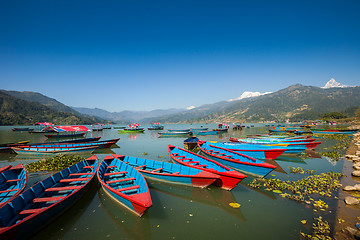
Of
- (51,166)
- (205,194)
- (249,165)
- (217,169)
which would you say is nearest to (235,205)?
(205,194)

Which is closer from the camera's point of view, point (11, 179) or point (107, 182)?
point (107, 182)

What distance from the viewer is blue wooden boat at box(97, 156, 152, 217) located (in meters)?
7.03

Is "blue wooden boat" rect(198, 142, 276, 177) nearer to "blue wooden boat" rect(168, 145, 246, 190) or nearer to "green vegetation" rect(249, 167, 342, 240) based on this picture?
"green vegetation" rect(249, 167, 342, 240)

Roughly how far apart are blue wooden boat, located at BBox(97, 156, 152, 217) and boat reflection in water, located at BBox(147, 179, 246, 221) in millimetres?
1819

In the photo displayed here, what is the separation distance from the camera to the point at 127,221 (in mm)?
7523

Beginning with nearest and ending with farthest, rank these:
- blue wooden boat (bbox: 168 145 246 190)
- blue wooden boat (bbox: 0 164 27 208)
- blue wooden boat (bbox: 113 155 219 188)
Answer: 1. blue wooden boat (bbox: 168 145 246 190)
2. blue wooden boat (bbox: 113 155 219 188)
3. blue wooden boat (bbox: 0 164 27 208)

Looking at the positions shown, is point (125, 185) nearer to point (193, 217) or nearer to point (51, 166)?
point (193, 217)

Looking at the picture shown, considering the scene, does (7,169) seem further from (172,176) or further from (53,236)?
(172,176)

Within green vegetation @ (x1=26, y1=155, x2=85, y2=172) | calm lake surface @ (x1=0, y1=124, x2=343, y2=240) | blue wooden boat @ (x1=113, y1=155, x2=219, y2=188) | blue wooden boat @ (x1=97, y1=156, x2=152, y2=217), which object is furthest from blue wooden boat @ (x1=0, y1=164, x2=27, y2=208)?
blue wooden boat @ (x1=113, y1=155, x2=219, y2=188)

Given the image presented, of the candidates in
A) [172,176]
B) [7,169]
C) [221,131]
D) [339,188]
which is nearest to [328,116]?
[221,131]

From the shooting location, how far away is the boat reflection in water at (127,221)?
6711mm

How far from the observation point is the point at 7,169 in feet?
37.5

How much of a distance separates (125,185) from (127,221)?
325 centimetres

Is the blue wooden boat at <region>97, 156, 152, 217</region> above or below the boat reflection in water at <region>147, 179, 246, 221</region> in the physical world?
above
